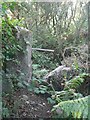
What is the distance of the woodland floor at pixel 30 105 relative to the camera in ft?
5.62

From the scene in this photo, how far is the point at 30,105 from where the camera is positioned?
1829 millimetres

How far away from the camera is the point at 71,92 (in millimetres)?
1729

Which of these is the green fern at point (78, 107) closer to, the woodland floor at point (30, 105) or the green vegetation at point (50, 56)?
the green vegetation at point (50, 56)

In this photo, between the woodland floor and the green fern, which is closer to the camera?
the green fern

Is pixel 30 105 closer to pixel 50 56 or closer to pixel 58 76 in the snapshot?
pixel 58 76

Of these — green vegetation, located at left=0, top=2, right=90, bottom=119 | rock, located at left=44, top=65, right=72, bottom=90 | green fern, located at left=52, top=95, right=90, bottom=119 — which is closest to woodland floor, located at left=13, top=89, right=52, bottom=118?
green vegetation, located at left=0, top=2, right=90, bottom=119

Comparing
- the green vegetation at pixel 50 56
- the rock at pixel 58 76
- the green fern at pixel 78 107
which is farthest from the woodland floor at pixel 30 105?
the green fern at pixel 78 107

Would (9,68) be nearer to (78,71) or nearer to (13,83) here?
(13,83)

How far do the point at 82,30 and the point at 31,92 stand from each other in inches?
Result: 50.3

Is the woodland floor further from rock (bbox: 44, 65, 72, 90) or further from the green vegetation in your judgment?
rock (bbox: 44, 65, 72, 90)

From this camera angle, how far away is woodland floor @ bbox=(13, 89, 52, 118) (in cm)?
171

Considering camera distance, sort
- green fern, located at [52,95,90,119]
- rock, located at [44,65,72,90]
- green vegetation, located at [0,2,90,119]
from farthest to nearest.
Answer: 1. rock, located at [44,65,72,90]
2. green vegetation, located at [0,2,90,119]
3. green fern, located at [52,95,90,119]

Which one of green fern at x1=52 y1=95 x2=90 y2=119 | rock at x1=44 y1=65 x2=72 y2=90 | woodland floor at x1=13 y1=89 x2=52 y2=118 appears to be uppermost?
rock at x1=44 y1=65 x2=72 y2=90

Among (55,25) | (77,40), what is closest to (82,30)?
(77,40)
